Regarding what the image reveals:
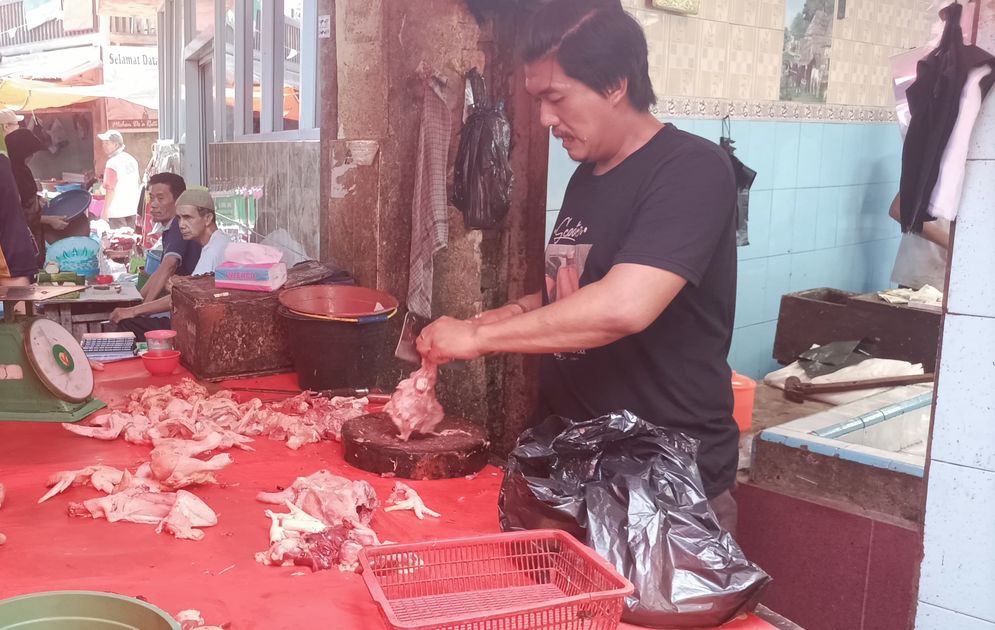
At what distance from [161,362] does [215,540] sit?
2.02 m

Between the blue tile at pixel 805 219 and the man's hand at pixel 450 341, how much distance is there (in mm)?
3490

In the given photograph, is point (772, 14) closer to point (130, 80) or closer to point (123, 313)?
point (123, 313)

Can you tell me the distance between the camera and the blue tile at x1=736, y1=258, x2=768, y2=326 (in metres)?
5.02

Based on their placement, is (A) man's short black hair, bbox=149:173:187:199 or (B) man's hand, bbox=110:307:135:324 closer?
(B) man's hand, bbox=110:307:135:324

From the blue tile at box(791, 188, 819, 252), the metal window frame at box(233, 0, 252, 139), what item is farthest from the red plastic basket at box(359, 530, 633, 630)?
the metal window frame at box(233, 0, 252, 139)

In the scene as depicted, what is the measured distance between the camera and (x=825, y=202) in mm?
5512

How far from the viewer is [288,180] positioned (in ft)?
18.7

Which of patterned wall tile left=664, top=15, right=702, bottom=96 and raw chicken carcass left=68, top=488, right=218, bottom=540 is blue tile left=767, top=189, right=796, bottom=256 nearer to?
patterned wall tile left=664, top=15, right=702, bottom=96

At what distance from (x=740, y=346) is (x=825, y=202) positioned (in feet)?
3.87

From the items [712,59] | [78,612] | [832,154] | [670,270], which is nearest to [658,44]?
[712,59]

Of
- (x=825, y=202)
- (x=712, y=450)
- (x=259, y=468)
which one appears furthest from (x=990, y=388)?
(x=825, y=202)

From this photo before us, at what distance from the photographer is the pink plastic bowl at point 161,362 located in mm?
4133

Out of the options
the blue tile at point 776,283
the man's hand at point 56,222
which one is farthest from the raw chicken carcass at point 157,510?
the man's hand at point 56,222

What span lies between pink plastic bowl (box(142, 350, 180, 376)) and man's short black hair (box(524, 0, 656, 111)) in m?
2.71
